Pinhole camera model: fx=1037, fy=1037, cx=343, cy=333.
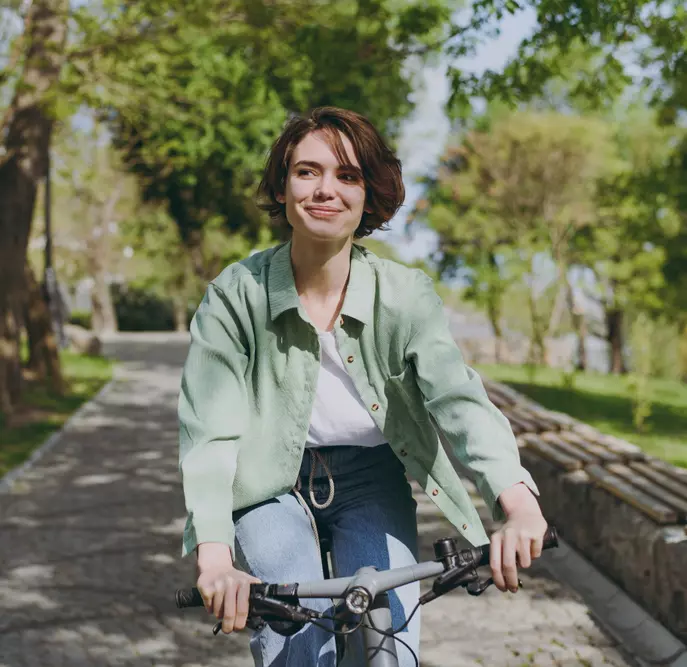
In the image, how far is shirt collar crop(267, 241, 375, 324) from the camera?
8.57ft

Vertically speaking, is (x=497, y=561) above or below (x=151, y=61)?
below

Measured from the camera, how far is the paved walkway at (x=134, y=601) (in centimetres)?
485

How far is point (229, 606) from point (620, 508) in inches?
162

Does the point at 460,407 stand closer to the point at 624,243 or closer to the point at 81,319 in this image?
the point at 624,243

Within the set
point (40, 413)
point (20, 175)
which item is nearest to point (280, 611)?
point (20, 175)

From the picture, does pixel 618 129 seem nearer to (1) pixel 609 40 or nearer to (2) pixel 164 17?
(2) pixel 164 17

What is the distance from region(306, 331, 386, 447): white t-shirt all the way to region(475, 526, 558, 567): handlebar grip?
22.1 inches

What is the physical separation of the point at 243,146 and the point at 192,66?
416 cm

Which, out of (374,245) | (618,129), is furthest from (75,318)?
(618,129)

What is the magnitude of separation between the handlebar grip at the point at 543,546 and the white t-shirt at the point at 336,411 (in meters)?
0.56

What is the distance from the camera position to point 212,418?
242 cm

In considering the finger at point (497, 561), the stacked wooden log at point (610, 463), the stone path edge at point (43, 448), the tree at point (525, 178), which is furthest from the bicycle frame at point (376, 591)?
the tree at point (525, 178)

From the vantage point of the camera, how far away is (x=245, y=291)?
2.62 metres

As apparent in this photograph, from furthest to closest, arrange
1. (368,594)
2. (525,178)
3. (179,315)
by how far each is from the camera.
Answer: (179,315), (525,178), (368,594)
